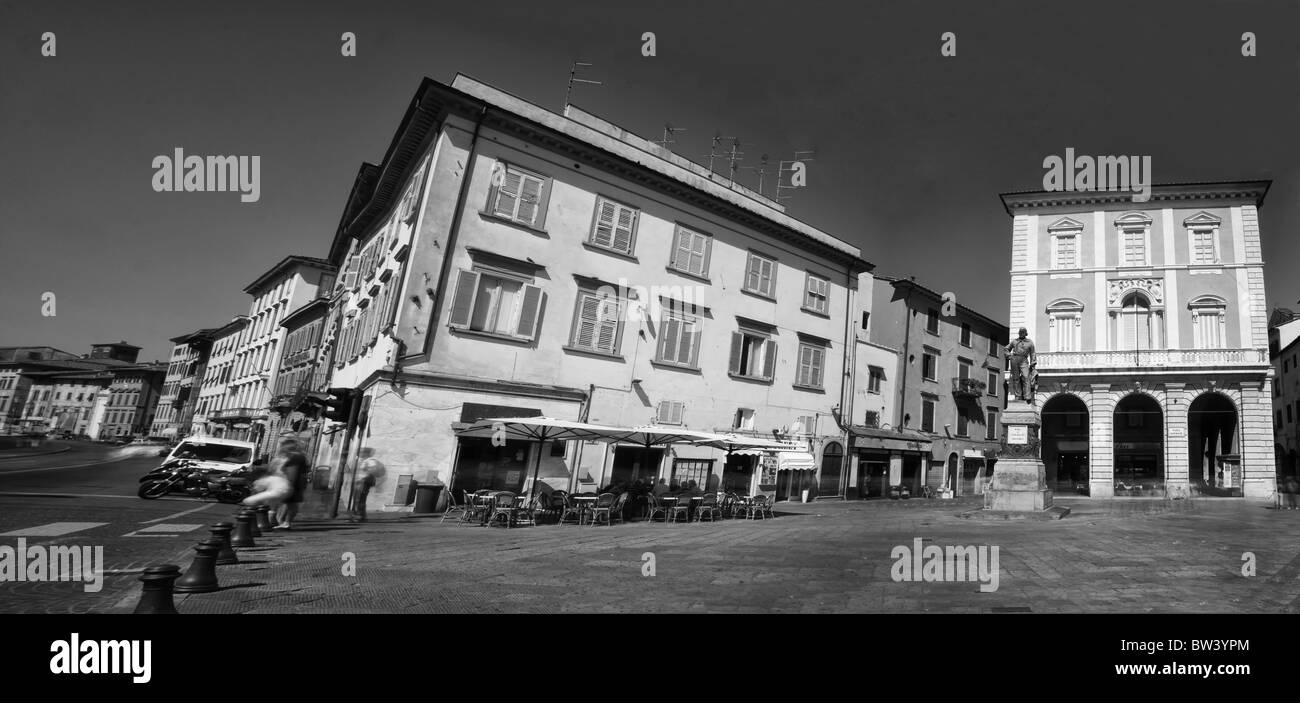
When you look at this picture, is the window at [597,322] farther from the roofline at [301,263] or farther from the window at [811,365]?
the roofline at [301,263]

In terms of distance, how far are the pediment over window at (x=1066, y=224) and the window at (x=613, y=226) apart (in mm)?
23945

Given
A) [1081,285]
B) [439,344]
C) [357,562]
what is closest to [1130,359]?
[1081,285]

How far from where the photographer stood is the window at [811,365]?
992 inches

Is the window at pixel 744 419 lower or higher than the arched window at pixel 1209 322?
lower

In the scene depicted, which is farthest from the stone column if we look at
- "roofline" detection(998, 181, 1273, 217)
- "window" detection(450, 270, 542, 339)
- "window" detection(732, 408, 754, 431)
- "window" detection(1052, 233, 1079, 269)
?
"window" detection(450, 270, 542, 339)

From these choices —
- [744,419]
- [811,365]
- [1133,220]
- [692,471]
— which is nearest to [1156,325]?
[1133,220]

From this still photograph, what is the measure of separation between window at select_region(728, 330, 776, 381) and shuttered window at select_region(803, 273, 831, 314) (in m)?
3.11

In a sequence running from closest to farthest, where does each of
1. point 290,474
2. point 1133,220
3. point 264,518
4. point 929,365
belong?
point 264,518 → point 290,474 → point 1133,220 → point 929,365

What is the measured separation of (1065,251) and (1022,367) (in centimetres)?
1870

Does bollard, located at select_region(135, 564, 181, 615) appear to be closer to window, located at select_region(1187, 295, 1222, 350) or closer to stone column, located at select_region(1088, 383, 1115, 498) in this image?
stone column, located at select_region(1088, 383, 1115, 498)

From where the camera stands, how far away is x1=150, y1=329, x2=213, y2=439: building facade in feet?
217

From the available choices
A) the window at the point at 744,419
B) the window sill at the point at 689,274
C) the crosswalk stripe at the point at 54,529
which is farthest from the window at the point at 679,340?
the crosswalk stripe at the point at 54,529

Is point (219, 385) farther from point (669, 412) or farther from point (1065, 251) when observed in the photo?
point (1065, 251)

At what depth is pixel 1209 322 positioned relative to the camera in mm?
27719
